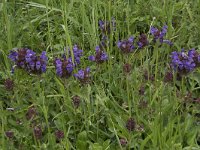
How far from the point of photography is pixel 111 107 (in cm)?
231

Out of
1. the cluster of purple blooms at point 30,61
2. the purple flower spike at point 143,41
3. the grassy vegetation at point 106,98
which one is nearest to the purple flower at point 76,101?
the grassy vegetation at point 106,98

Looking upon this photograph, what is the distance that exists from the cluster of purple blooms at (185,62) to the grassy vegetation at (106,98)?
0.04 m

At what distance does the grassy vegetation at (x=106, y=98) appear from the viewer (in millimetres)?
2047

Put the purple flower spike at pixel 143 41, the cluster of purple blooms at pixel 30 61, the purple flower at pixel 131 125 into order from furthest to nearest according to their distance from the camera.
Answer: the purple flower spike at pixel 143 41
the cluster of purple blooms at pixel 30 61
the purple flower at pixel 131 125

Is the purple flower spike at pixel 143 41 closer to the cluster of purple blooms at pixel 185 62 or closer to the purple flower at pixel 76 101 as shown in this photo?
the cluster of purple blooms at pixel 185 62

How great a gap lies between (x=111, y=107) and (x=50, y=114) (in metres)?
0.31

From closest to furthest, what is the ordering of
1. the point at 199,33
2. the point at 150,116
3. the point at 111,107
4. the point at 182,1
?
the point at 150,116, the point at 111,107, the point at 199,33, the point at 182,1

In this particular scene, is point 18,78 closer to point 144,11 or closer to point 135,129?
point 135,129

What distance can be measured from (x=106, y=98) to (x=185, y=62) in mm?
430

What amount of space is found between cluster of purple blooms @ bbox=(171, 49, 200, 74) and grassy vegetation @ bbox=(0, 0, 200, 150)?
0.15 feet

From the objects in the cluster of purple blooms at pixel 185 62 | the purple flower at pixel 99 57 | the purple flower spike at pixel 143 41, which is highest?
the purple flower spike at pixel 143 41

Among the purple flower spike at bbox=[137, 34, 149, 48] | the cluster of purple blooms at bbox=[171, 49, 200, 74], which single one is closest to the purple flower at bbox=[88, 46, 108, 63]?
the purple flower spike at bbox=[137, 34, 149, 48]

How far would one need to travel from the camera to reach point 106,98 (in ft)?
7.39

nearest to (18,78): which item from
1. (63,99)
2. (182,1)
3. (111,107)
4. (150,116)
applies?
(63,99)
